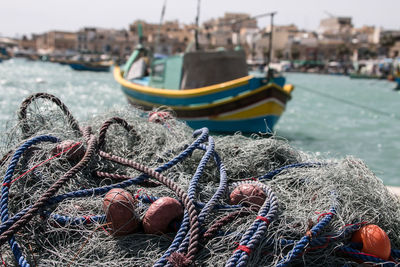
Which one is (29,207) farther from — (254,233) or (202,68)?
(202,68)

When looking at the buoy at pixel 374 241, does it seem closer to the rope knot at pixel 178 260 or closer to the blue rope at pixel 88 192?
the rope knot at pixel 178 260

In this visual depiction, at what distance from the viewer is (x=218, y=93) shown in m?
9.42

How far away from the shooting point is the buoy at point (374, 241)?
217 cm

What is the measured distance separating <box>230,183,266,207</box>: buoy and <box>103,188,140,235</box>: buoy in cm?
62

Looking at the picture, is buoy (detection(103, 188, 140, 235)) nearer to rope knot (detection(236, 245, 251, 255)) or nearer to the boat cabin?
rope knot (detection(236, 245, 251, 255))

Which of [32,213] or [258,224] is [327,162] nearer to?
[258,224]

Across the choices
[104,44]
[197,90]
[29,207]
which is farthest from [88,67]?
[104,44]

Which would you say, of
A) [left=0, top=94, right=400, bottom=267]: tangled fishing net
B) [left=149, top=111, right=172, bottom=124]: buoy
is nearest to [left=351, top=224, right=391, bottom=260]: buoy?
[left=0, top=94, right=400, bottom=267]: tangled fishing net

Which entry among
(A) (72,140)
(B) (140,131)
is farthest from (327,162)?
(A) (72,140)

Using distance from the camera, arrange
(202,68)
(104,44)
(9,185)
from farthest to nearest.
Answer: (104,44) < (202,68) < (9,185)

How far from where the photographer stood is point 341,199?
94.9 inches

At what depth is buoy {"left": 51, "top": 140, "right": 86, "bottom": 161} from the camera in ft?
9.07

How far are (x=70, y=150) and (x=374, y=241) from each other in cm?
197

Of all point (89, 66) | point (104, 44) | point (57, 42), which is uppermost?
point (57, 42)
